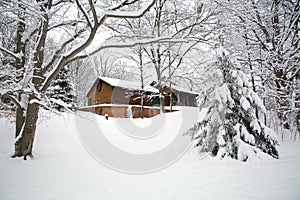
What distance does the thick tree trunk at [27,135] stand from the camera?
222 inches

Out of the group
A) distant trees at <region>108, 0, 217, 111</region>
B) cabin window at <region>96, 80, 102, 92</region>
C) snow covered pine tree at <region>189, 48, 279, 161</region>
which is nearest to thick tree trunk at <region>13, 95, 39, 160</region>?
distant trees at <region>108, 0, 217, 111</region>

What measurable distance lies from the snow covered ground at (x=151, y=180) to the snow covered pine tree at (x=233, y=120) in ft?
1.31

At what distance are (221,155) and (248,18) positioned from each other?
5.63 metres

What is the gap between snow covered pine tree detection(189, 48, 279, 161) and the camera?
17.2 feet

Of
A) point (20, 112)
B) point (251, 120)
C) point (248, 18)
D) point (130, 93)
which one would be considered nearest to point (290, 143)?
point (251, 120)

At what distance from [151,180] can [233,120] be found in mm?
2891

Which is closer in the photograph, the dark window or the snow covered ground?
the snow covered ground

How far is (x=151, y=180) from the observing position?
3.86 meters

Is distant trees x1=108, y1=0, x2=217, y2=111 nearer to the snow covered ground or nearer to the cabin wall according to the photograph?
the snow covered ground

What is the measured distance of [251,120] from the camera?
17.9ft

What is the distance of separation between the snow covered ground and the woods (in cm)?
68

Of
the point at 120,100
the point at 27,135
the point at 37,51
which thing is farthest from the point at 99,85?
the point at 27,135

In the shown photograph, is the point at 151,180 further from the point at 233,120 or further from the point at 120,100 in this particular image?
the point at 120,100

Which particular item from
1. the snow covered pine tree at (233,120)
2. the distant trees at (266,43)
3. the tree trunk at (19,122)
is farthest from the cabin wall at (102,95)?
the snow covered pine tree at (233,120)
